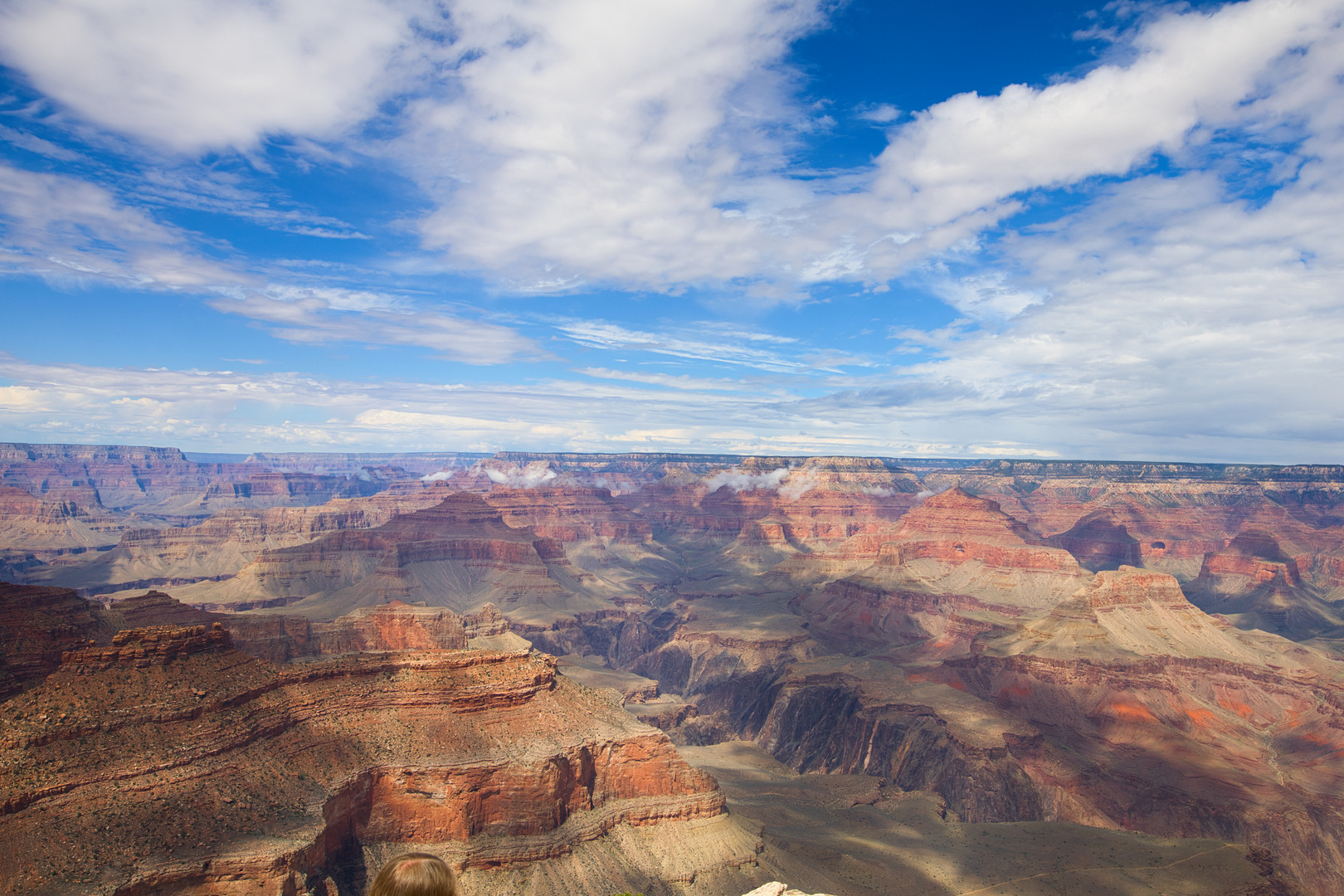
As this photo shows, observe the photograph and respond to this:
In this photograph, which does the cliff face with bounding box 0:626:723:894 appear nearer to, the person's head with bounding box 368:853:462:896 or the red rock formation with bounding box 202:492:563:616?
the person's head with bounding box 368:853:462:896

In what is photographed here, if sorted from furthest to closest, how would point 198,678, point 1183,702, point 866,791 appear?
1. point 1183,702
2. point 866,791
3. point 198,678

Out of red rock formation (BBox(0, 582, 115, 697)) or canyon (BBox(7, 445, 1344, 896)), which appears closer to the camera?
canyon (BBox(7, 445, 1344, 896))

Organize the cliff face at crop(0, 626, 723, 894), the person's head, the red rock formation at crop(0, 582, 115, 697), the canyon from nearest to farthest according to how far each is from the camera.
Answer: the person's head < the cliff face at crop(0, 626, 723, 894) < the canyon < the red rock formation at crop(0, 582, 115, 697)

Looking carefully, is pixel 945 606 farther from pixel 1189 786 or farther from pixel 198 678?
pixel 198 678

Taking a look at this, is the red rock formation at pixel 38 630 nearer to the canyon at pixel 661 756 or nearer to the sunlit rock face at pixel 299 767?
the canyon at pixel 661 756

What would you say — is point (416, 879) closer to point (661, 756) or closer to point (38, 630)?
point (661, 756)

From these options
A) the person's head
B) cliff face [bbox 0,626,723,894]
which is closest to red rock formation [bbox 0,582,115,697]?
cliff face [bbox 0,626,723,894]

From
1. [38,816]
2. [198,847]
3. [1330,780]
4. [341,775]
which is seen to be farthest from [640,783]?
[1330,780]

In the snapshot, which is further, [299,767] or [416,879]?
[299,767]

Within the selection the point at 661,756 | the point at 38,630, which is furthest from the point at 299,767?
the point at 38,630
